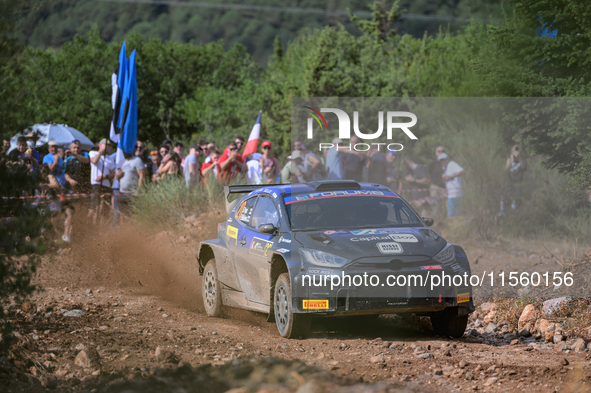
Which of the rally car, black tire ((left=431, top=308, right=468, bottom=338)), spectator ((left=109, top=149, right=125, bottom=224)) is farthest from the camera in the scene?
spectator ((left=109, top=149, right=125, bottom=224))

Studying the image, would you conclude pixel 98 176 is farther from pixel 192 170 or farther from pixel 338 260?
pixel 338 260

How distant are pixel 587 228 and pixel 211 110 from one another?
3981 centimetres

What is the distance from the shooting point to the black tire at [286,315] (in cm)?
738

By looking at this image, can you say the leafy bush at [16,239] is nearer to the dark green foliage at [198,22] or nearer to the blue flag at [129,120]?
the blue flag at [129,120]

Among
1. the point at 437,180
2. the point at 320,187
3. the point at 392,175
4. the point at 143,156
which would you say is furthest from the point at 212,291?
the point at 143,156

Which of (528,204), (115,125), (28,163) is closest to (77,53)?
(115,125)

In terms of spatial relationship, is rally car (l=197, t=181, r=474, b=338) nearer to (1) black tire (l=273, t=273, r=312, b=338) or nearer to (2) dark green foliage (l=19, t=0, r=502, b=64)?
(1) black tire (l=273, t=273, r=312, b=338)

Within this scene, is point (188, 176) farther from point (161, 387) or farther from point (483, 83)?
point (161, 387)

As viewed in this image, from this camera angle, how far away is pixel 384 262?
23.5 feet

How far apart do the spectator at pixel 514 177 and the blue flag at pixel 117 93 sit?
8986 millimetres

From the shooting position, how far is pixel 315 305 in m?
7.22

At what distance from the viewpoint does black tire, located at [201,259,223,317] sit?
938cm

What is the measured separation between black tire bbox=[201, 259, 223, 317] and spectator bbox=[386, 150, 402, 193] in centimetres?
782

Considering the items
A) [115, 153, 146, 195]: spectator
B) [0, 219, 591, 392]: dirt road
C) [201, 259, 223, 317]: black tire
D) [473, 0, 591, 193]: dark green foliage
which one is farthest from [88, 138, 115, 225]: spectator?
[473, 0, 591, 193]: dark green foliage
